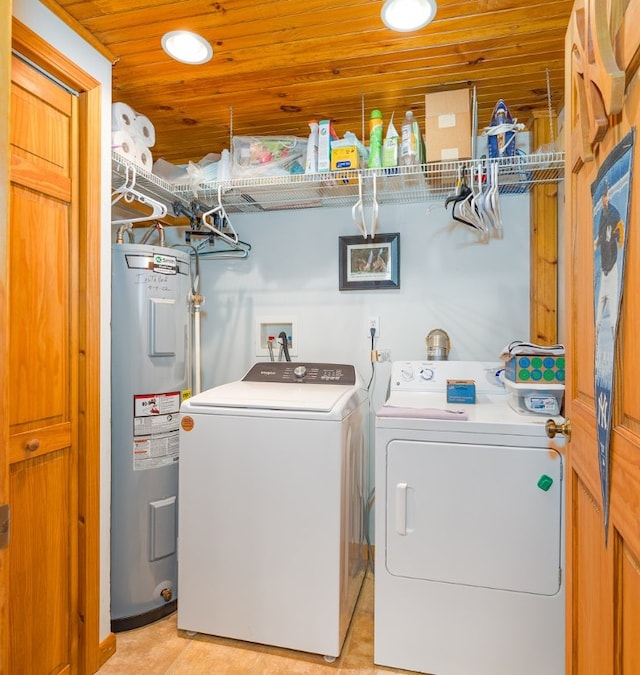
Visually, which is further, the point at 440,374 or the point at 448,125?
the point at 440,374

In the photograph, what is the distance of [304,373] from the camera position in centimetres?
220

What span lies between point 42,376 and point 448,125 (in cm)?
186

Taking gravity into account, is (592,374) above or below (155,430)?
above

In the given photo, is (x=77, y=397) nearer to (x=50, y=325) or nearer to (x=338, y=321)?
(x=50, y=325)

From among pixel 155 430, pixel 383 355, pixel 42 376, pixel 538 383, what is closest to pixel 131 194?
pixel 42 376

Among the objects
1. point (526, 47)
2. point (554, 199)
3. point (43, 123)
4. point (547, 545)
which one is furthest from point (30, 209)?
point (554, 199)

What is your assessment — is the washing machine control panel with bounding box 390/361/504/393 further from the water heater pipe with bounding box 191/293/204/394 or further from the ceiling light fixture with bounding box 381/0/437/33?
the ceiling light fixture with bounding box 381/0/437/33

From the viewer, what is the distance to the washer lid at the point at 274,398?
170 centimetres

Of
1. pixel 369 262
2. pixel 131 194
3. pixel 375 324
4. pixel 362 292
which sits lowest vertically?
pixel 375 324

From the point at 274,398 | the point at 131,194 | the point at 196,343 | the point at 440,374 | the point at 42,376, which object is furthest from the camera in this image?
the point at 196,343

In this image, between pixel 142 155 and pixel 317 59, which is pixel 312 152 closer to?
pixel 317 59

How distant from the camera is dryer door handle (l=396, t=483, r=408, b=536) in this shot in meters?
1.60

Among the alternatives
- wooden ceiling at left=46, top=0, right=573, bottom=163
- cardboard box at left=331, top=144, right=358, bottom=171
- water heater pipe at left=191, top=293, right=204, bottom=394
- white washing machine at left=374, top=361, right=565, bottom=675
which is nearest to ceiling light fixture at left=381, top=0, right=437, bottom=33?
wooden ceiling at left=46, top=0, right=573, bottom=163

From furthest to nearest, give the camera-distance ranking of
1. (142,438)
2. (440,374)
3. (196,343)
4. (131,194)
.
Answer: (196,343)
(440,374)
(131,194)
(142,438)
